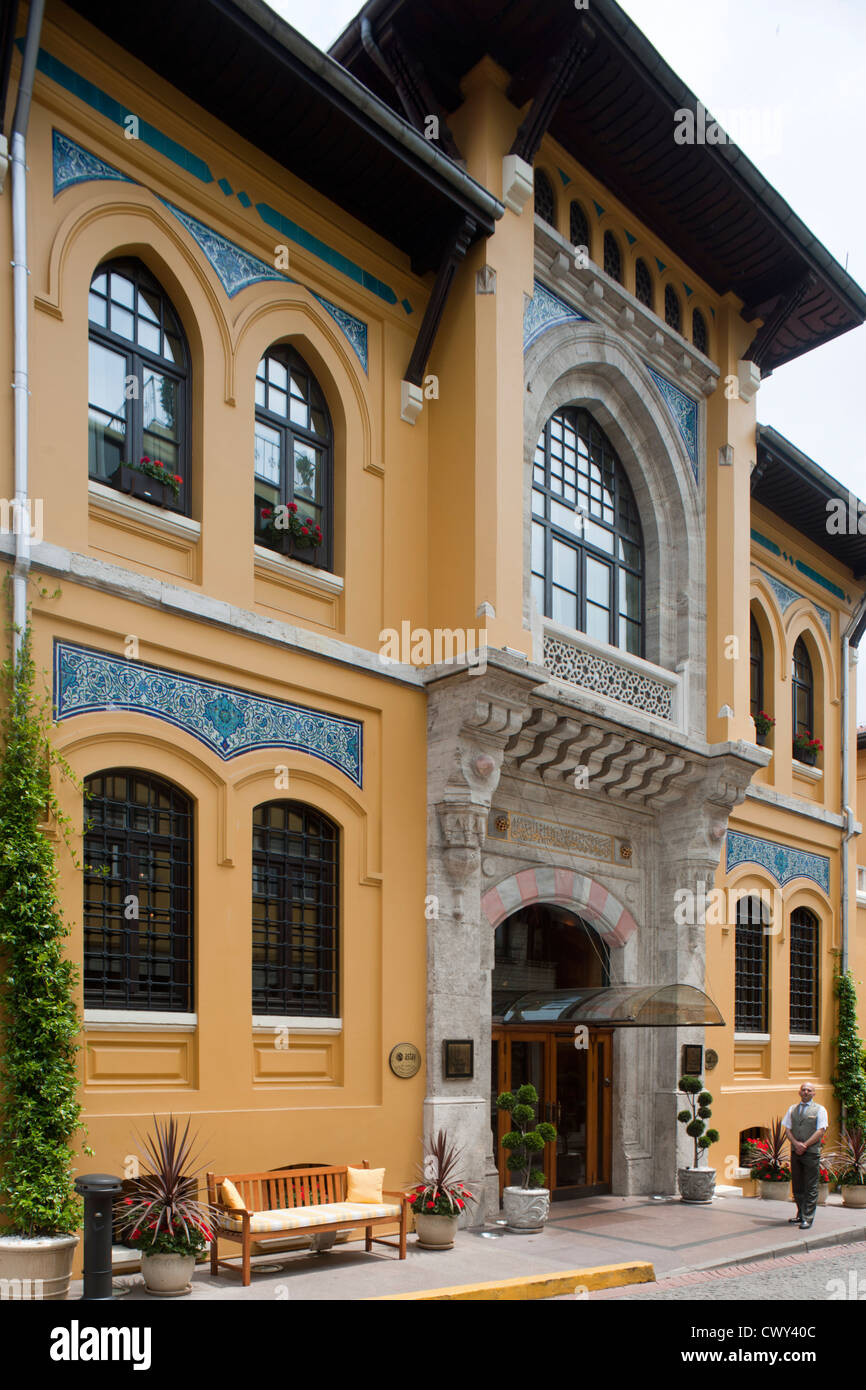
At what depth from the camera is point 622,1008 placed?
13984 mm

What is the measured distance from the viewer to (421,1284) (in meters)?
9.60

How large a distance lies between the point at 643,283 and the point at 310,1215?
1185cm

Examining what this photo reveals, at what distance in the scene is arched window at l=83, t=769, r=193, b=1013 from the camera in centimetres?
991

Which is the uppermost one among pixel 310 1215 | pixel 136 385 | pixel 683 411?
pixel 683 411

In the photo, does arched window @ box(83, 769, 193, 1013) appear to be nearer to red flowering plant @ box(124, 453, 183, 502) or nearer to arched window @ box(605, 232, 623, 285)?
red flowering plant @ box(124, 453, 183, 502)

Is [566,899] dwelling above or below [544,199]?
below

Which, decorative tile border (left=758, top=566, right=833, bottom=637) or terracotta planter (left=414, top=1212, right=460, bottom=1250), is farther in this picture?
decorative tile border (left=758, top=566, right=833, bottom=637)

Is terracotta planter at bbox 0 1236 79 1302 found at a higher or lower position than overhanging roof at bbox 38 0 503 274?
lower

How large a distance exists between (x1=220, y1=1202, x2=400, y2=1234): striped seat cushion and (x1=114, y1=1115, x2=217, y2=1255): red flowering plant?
0.63 feet

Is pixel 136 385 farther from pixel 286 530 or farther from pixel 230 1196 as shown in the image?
pixel 230 1196

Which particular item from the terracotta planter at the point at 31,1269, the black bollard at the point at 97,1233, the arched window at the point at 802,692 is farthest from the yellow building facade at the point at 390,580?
the arched window at the point at 802,692

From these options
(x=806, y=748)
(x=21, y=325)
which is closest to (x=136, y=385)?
(x=21, y=325)

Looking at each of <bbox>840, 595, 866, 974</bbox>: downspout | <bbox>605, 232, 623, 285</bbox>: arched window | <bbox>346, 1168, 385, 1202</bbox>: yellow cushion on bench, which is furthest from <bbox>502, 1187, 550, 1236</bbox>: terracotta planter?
<bbox>605, 232, 623, 285</bbox>: arched window
